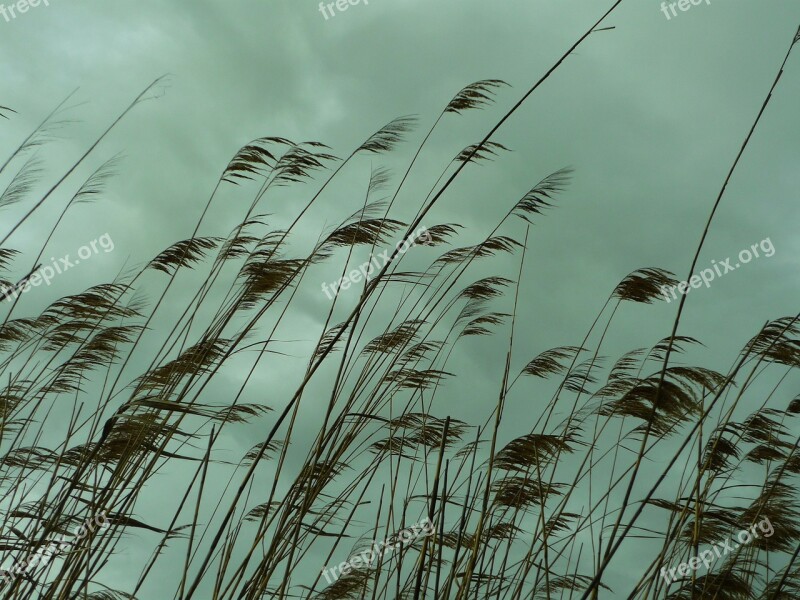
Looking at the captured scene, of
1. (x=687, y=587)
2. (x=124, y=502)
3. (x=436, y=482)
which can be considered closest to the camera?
(x=436, y=482)

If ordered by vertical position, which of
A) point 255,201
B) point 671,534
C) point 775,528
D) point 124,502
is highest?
point 255,201

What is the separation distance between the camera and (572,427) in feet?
12.3

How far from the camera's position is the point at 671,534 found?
2354 mm

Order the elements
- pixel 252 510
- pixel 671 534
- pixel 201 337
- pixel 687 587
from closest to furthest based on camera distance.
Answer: pixel 671 534
pixel 201 337
pixel 687 587
pixel 252 510

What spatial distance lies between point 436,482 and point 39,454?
7.85 feet

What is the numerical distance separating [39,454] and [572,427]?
2.74m

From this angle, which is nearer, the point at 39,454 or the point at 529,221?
the point at 529,221

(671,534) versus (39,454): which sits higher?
(671,534)

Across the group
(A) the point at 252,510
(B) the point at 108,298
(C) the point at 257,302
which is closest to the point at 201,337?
(C) the point at 257,302

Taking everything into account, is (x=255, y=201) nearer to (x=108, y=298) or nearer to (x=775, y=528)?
(x=108, y=298)

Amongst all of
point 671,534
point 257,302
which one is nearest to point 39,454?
point 257,302

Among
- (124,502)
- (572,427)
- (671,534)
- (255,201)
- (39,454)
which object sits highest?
(255,201)

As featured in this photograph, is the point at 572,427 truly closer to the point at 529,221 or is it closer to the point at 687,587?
the point at 687,587

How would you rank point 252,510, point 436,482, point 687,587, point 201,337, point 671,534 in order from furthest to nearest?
point 252,510 → point 687,587 → point 201,337 → point 671,534 → point 436,482
